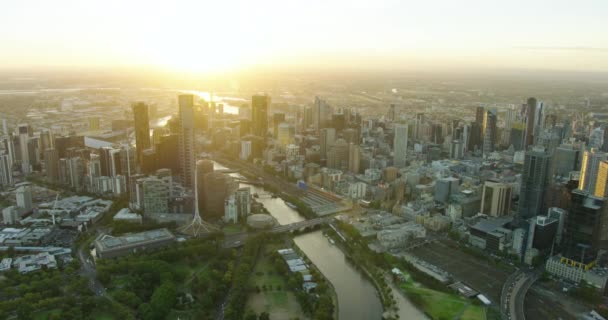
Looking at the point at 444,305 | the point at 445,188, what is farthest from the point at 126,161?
the point at 444,305

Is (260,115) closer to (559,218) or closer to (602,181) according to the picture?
(559,218)

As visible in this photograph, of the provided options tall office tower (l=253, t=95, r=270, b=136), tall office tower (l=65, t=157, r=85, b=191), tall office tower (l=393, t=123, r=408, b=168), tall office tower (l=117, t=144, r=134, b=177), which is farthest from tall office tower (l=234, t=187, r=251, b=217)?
tall office tower (l=253, t=95, r=270, b=136)

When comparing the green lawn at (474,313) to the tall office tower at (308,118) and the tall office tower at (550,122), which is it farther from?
the tall office tower at (308,118)

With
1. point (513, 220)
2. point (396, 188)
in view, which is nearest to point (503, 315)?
point (513, 220)

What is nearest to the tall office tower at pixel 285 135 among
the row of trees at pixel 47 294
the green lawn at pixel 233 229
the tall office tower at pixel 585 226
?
the green lawn at pixel 233 229

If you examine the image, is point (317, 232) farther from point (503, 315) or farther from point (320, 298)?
point (503, 315)
